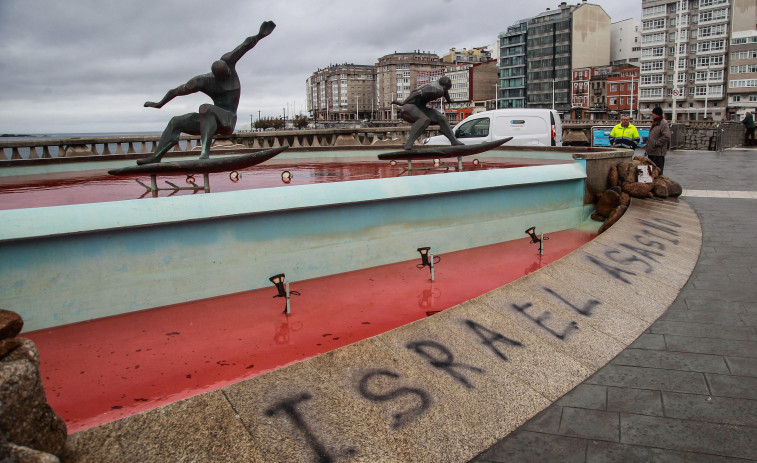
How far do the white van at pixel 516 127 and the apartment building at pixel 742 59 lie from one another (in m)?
87.3

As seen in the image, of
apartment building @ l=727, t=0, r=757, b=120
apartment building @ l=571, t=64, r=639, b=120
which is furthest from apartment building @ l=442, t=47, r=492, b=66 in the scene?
apartment building @ l=727, t=0, r=757, b=120

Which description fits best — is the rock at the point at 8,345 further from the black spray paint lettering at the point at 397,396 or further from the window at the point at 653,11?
the window at the point at 653,11

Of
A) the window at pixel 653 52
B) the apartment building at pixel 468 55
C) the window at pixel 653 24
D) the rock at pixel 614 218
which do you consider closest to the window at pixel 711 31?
the window at pixel 653 52

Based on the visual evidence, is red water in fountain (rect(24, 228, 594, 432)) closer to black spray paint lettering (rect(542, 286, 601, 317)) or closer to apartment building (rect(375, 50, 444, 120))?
black spray paint lettering (rect(542, 286, 601, 317))

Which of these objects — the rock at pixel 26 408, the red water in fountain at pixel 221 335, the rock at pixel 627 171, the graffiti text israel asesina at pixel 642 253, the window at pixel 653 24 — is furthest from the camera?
the window at pixel 653 24

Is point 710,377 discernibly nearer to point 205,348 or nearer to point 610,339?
point 610,339

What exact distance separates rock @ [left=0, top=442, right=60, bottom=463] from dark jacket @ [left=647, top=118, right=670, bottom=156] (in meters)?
12.8

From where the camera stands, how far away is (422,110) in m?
10.7

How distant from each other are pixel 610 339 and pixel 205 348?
12.0 feet

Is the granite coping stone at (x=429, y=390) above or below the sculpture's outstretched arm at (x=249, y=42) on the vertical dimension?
below

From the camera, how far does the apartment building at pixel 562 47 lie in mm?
118500

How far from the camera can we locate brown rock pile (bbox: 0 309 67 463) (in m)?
2.66

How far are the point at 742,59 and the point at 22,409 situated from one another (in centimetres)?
10730

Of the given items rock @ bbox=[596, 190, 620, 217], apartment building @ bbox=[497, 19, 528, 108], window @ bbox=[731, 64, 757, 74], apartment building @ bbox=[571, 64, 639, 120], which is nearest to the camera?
rock @ bbox=[596, 190, 620, 217]
